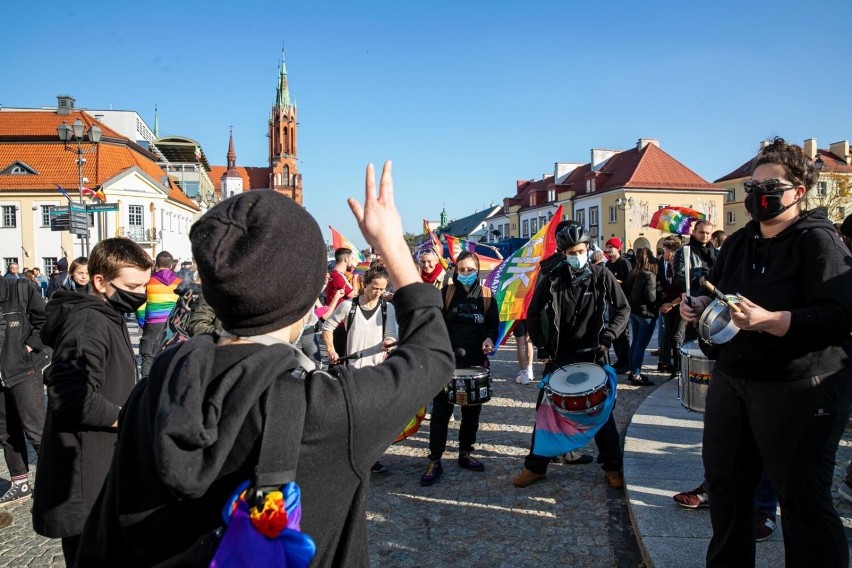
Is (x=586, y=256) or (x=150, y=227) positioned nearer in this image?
(x=586, y=256)

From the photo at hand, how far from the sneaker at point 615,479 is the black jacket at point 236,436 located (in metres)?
3.99

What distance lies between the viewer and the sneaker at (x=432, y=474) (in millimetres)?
5225

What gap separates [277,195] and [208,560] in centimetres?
75

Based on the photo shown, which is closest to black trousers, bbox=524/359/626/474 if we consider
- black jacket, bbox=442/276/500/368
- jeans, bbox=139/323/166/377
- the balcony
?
black jacket, bbox=442/276/500/368

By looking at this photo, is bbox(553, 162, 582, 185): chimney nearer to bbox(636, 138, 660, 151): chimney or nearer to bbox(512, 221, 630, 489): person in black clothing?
bbox(636, 138, 660, 151): chimney

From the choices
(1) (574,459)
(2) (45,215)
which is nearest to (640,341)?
(1) (574,459)

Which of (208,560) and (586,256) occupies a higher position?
(586,256)

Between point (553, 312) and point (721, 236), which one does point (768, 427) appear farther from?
point (721, 236)

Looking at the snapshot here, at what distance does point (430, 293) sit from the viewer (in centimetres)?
145

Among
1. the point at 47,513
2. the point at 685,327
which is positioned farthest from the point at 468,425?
the point at 685,327

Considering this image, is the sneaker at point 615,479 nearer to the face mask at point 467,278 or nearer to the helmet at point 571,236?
the helmet at point 571,236

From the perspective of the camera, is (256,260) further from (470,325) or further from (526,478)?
(470,325)

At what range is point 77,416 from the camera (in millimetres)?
2650

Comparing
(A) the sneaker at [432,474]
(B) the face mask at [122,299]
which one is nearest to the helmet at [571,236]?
(A) the sneaker at [432,474]
